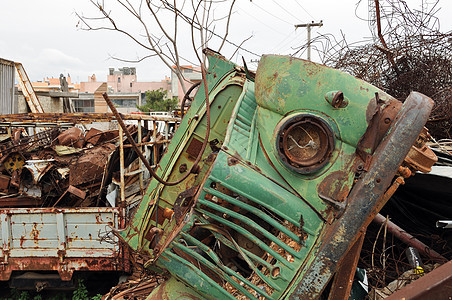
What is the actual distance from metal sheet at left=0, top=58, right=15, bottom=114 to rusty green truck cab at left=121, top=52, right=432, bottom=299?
421 inches

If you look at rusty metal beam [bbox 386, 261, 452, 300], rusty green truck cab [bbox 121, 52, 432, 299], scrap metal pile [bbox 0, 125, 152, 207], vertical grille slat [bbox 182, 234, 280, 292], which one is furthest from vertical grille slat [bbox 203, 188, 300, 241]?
scrap metal pile [bbox 0, 125, 152, 207]

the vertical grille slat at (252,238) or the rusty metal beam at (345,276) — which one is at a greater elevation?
the vertical grille slat at (252,238)

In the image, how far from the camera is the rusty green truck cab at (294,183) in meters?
1.69

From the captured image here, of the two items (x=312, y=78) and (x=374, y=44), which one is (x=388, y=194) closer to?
(x=312, y=78)

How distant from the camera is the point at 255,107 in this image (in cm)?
231

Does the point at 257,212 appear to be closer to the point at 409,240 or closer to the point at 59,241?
the point at 409,240

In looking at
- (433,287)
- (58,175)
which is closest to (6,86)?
(58,175)

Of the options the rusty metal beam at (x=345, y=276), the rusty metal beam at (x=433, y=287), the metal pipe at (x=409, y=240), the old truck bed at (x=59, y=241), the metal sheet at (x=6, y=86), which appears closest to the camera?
the rusty metal beam at (x=433, y=287)

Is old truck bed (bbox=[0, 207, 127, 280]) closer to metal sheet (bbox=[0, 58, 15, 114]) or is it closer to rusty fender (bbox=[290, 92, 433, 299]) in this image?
rusty fender (bbox=[290, 92, 433, 299])

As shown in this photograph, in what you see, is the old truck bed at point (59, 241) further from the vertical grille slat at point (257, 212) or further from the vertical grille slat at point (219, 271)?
the vertical grille slat at point (257, 212)

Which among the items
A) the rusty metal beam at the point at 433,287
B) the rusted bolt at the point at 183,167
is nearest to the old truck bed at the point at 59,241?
the rusted bolt at the point at 183,167

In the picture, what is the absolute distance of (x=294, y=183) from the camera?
6.02 feet

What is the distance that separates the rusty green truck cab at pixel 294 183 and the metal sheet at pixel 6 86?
10.7 meters

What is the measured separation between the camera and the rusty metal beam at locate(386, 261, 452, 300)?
1606 millimetres
